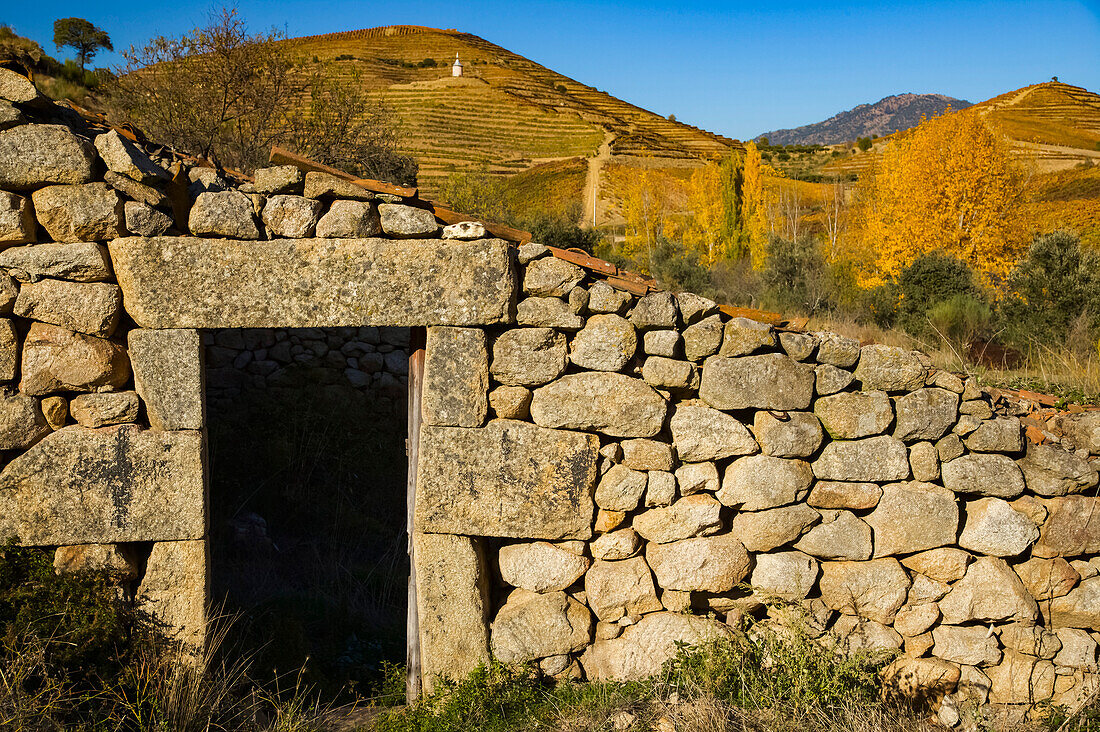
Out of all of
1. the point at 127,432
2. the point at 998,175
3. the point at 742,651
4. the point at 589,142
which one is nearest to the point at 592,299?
the point at 742,651

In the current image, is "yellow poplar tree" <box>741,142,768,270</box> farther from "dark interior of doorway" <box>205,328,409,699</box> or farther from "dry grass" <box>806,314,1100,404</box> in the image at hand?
"dark interior of doorway" <box>205,328,409,699</box>

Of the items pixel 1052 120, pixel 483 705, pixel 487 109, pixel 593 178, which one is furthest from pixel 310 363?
pixel 1052 120

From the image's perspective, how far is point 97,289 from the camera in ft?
10.4

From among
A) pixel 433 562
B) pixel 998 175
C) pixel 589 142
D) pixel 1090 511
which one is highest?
pixel 589 142

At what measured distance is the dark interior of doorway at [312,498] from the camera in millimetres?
4641

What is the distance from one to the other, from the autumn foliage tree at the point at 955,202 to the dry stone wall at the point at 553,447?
10.9 m

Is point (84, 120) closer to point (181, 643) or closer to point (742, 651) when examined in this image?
point (181, 643)

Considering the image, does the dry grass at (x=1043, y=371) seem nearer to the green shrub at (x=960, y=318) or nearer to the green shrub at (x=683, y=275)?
the green shrub at (x=960, y=318)

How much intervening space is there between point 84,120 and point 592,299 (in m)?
2.64

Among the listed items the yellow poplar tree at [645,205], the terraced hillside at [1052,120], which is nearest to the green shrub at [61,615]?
the yellow poplar tree at [645,205]

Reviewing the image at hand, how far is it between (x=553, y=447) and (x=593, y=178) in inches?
1327

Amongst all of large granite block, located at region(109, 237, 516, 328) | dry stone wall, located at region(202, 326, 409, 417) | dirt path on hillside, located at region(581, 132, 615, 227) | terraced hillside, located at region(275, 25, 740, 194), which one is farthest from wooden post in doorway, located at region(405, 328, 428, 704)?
dirt path on hillside, located at region(581, 132, 615, 227)

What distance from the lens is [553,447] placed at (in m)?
3.38

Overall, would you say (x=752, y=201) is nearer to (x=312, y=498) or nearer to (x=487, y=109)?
(x=312, y=498)
